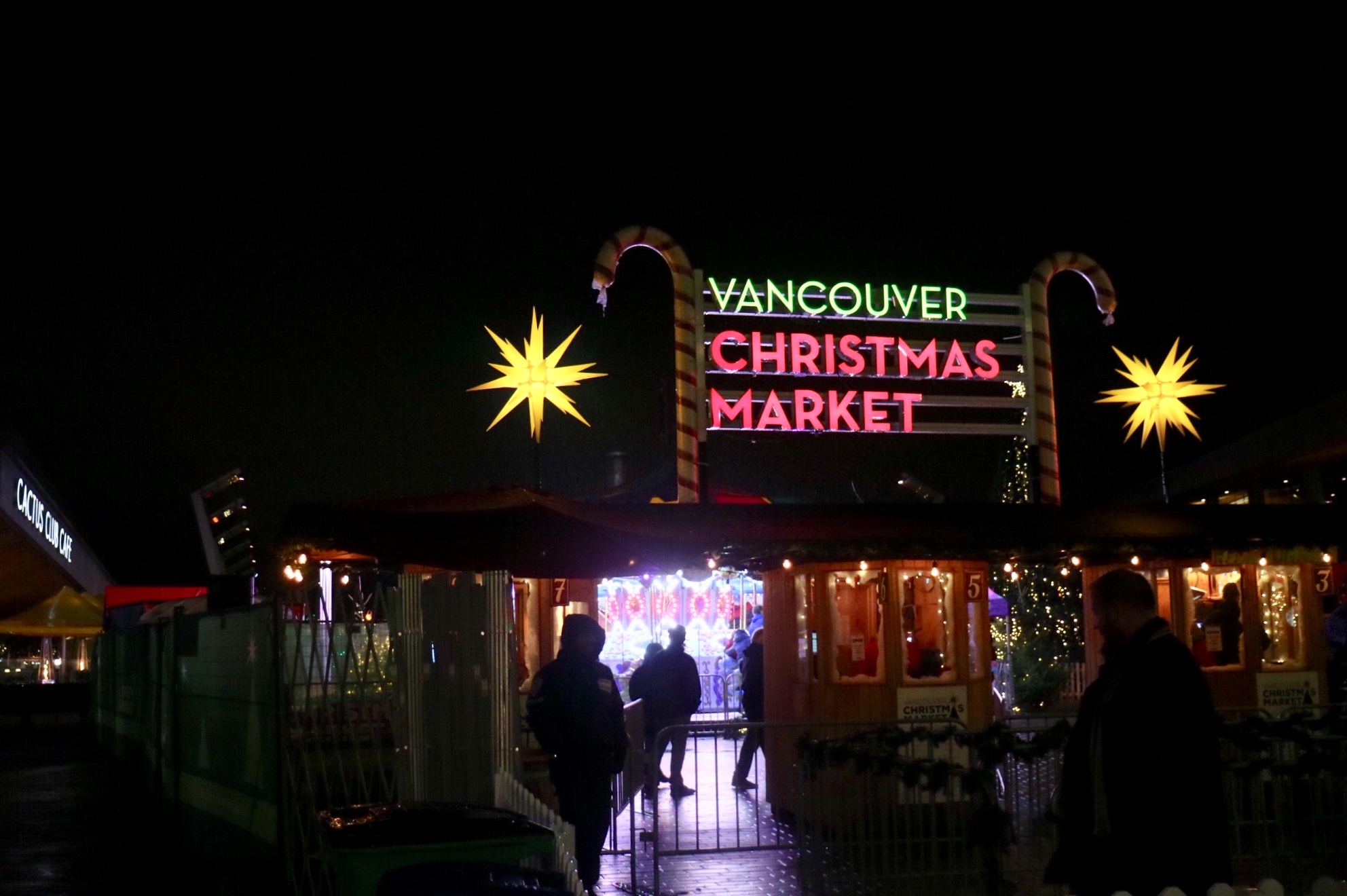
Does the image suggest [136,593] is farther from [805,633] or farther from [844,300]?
[805,633]

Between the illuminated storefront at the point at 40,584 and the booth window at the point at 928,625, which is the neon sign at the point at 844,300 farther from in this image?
the illuminated storefront at the point at 40,584

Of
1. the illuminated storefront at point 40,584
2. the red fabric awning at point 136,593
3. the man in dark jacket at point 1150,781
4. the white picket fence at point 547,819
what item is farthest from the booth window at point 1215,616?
the red fabric awning at point 136,593

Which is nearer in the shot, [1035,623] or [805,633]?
[805,633]

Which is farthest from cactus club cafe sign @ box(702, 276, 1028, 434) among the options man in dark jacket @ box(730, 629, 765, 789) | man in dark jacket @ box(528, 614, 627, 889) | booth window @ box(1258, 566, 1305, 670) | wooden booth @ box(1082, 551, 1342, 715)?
man in dark jacket @ box(528, 614, 627, 889)

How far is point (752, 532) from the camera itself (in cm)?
1234

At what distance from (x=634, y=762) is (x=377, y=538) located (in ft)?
9.99

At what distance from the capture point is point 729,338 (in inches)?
642

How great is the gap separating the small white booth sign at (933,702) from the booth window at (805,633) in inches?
35.1

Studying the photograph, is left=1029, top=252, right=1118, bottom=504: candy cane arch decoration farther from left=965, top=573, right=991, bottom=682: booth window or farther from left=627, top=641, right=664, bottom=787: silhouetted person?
left=627, top=641, right=664, bottom=787: silhouetted person

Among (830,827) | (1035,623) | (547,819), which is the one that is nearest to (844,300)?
(830,827)

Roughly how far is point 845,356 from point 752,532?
4.89 metres

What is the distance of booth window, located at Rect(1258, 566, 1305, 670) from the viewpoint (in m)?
14.7

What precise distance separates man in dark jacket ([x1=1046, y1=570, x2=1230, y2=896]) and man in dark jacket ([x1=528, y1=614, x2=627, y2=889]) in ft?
13.7

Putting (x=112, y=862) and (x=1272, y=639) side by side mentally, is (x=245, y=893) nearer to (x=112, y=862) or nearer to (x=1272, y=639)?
(x=112, y=862)
